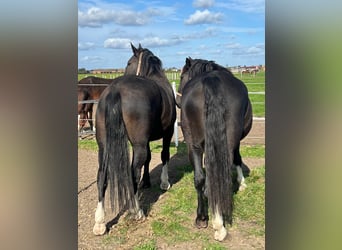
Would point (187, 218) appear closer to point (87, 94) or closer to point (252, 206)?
point (252, 206)

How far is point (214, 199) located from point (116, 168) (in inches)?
42.5

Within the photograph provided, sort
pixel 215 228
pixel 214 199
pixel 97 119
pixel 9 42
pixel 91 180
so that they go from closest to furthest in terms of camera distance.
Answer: pixel 9 42 → pixel 214 199 → pixel 215 228 → pixel 97 119 → pixel 91 180

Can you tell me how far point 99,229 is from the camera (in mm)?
3475

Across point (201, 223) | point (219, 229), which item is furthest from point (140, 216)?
point (219, 229)

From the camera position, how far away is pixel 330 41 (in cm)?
71

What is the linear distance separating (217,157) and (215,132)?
0.25 meters

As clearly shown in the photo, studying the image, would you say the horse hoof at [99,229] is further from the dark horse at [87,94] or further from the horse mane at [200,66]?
the dark horse at [87,94]

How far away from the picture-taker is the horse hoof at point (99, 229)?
3461mm

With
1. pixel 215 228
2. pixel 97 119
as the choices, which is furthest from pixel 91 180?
pixel 215 228

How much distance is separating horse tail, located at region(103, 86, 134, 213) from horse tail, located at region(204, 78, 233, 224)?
88 cm

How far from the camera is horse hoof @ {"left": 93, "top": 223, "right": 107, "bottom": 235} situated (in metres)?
3.46

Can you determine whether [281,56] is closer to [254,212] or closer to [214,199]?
[214,199]

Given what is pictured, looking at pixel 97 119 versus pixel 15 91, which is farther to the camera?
pixel 97 119

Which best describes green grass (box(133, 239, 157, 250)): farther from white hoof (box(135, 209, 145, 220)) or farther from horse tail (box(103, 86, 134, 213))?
white hoof (box(135, 209, 145, 220))
